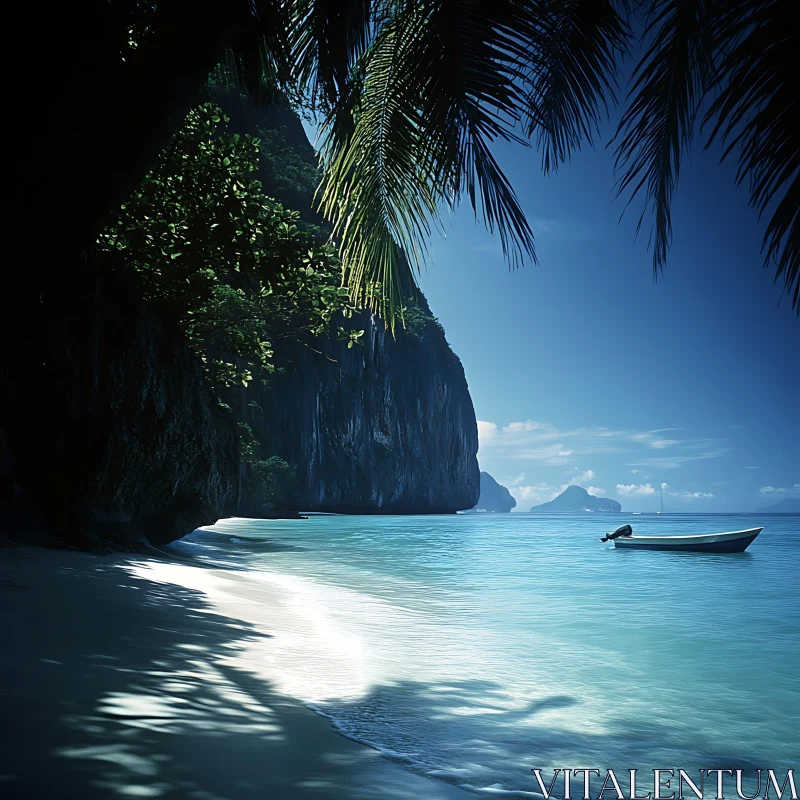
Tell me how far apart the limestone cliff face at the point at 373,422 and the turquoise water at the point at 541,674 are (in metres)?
37.3

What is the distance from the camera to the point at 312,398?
60.3m

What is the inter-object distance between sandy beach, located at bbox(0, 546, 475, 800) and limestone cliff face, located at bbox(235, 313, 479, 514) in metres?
41.2

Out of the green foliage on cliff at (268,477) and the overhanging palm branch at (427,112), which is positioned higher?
the overhanging palm branch at (427,112)

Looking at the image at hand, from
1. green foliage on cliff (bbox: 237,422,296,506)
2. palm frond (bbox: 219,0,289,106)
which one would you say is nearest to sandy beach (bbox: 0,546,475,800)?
palm frond (bbox: 219,0,289,106)

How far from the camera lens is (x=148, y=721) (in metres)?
2.24

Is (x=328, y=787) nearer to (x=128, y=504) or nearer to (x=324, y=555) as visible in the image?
(x=128, y=504)

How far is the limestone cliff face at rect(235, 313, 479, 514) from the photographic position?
57.9 metres

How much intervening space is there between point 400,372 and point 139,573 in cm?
7272

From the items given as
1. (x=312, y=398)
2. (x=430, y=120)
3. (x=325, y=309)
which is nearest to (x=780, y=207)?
(x=430, y=120)

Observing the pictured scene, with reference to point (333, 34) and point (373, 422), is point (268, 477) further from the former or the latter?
point (333, 34)

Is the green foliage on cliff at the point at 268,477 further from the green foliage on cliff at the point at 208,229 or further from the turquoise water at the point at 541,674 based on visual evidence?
the turquoise water at the point at 541,674

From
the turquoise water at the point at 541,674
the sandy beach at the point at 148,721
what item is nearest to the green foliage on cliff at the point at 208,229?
the turquoise water at the point at 541,674

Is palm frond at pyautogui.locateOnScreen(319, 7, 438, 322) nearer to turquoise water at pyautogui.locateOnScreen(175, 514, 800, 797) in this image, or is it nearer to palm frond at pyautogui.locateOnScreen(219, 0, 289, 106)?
palm frond at pyautogui.locateOnScreen(219, 0, 289, 106)

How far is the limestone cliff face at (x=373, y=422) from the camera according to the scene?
5788 cm
